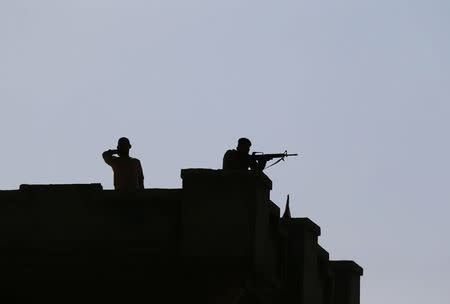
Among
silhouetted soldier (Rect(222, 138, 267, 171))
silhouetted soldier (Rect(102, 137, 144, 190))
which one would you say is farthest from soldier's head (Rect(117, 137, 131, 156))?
silhouetted soldier (Rect(222, 138, 267, 171))

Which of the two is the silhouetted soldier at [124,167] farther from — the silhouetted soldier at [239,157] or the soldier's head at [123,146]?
the silhouetted soldier at [239,157]

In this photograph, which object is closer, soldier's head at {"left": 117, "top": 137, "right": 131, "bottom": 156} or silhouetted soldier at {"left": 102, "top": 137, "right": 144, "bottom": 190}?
silhouetted soldier at {"left": 102, "top": 137, "right": 144, "bottom": 190}

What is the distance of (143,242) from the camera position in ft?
81.5

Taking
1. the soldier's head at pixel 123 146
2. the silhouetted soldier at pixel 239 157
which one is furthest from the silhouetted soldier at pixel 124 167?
the silhouetted soldier at pixel 239 157

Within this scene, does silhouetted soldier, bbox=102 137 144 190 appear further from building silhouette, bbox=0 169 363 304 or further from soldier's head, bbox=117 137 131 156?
building silhouette, bbox=0 169 363 304

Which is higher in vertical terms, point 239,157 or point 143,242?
point 239,157

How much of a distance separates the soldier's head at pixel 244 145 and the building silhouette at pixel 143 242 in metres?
1.03

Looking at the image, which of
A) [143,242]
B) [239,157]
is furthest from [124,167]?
[239,157]

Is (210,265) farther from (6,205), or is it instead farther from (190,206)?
(6,205)

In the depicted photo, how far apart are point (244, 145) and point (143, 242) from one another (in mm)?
2487

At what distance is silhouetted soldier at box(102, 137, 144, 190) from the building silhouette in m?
0.55

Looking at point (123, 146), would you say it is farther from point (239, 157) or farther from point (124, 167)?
point (239, 157)

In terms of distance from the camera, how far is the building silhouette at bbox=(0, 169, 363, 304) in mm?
24328

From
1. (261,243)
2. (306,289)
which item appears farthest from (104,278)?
(306,289)
